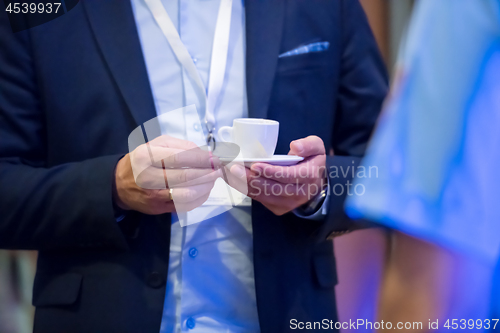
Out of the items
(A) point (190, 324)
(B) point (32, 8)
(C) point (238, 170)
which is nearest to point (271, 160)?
(C) point (238, 170)

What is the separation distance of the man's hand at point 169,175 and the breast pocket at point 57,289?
133 millimetres

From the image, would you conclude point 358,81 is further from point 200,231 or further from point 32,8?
point 32,8

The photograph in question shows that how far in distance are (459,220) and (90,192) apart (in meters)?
0.39

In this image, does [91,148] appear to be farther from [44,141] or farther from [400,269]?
[400,269]

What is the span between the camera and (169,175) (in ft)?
1.05

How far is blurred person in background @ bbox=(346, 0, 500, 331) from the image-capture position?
12.6 inches

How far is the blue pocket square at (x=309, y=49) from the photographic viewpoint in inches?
17.5

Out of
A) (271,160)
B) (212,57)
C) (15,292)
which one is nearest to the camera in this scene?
(271,160)

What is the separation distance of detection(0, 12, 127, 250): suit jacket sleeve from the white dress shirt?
81 mm

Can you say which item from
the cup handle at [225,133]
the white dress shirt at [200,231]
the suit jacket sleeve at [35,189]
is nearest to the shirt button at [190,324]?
the white dress shirt at [200,231]

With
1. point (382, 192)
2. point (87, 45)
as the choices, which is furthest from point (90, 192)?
point (382, 192)

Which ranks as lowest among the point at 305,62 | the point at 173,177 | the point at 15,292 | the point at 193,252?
the point at 15,292

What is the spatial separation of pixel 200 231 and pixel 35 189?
0.64 feet

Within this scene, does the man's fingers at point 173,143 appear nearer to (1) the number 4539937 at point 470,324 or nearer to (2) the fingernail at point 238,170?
(2) the fingernail at point 238,170
